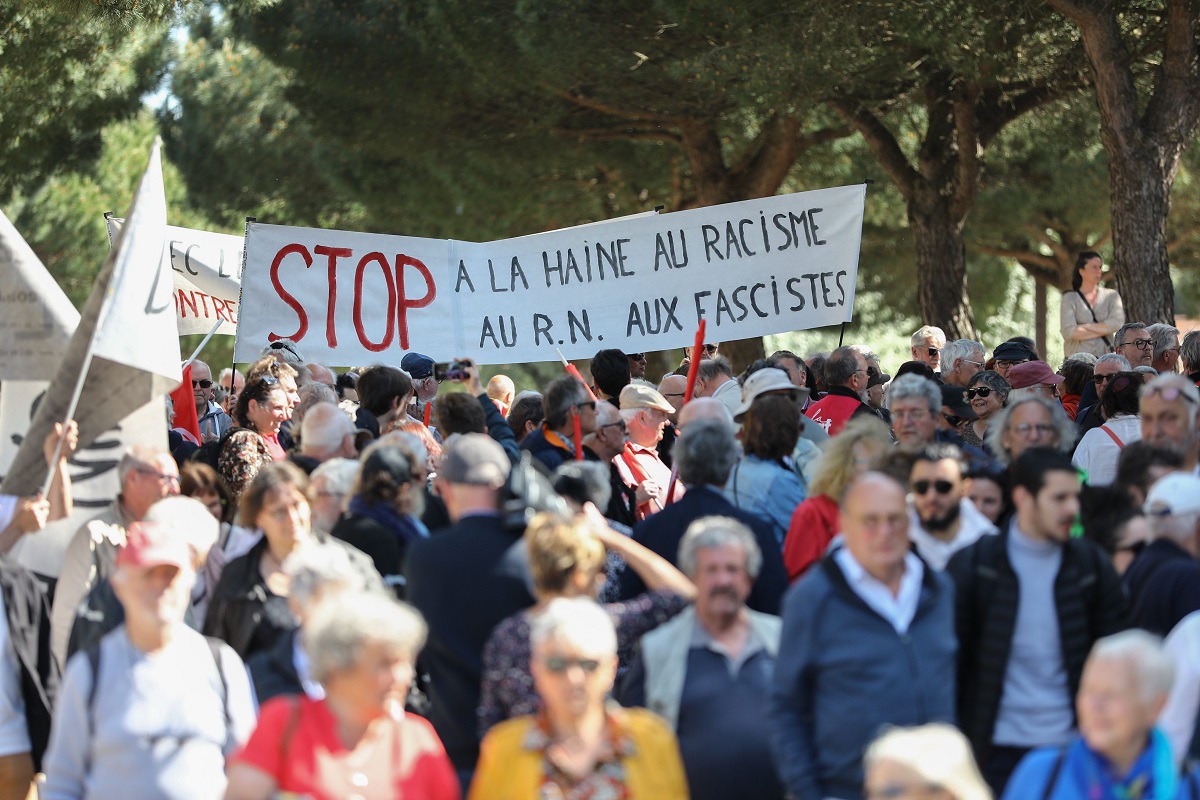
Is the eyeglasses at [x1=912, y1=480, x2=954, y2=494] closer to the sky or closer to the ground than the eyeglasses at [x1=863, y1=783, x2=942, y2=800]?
closer to the sky

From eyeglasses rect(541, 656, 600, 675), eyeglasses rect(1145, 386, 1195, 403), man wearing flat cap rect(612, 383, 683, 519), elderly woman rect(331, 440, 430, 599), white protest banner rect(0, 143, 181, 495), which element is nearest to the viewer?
eyeglasses rect(541, 656, 600, 675)

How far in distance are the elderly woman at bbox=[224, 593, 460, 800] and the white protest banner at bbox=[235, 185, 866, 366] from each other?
6.26 m

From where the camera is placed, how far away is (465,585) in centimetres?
439

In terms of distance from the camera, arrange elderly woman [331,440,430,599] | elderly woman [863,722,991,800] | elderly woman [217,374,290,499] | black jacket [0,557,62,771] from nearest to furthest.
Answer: elderly woman [863,722,991,800] < black jacket [0,557,62,771] < elderly woman [331,440,430,599] < elderly woman [217,374,290,499]

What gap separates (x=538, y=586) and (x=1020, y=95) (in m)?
12.1

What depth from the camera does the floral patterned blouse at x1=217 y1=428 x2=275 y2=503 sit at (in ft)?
21.8

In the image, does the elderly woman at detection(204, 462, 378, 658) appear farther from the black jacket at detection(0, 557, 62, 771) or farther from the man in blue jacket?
the man in blue jacket

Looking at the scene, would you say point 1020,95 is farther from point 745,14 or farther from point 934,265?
point 745,14


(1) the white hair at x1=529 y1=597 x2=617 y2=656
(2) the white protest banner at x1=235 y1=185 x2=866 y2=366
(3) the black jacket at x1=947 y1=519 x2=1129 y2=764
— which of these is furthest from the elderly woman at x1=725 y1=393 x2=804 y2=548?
(2) the white protest banner at x1=235 y1=185 x2=866 y2=366

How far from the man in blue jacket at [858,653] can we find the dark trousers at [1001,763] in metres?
0.38

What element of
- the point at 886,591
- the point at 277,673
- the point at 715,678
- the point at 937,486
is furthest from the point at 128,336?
the point at 886,591

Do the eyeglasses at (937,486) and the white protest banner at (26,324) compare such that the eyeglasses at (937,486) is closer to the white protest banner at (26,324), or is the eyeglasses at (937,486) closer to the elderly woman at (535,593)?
the elderly woman at (535,593)

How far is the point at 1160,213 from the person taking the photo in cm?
1170

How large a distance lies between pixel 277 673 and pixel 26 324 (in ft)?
8.02
